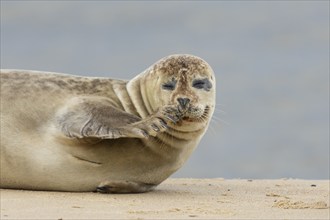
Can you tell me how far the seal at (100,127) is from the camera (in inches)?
365

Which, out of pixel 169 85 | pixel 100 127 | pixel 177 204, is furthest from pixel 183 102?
pixel 177 204

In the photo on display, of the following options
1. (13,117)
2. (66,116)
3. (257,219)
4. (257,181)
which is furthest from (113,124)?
(257,181)

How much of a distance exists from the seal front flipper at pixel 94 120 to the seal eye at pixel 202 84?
0.77 m

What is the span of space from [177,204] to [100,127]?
1185 millimetres

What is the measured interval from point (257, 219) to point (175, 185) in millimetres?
3896

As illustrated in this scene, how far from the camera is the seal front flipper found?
29.6 feet

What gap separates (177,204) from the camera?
8.84m

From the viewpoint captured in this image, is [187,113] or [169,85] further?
[169,85]

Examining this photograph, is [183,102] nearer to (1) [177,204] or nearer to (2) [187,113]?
(2) [187,113]

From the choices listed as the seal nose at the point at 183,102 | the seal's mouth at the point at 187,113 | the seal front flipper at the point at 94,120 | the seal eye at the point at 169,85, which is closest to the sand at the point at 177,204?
the seal front flipper at the point at 94,120

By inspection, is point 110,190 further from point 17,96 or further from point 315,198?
point 315,198

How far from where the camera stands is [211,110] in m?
9.70

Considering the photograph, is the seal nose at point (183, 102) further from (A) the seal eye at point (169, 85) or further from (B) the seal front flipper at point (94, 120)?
(B) the seal front flipper at point (94, 120)

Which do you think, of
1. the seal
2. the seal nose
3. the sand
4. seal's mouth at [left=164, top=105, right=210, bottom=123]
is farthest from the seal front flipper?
the sand
